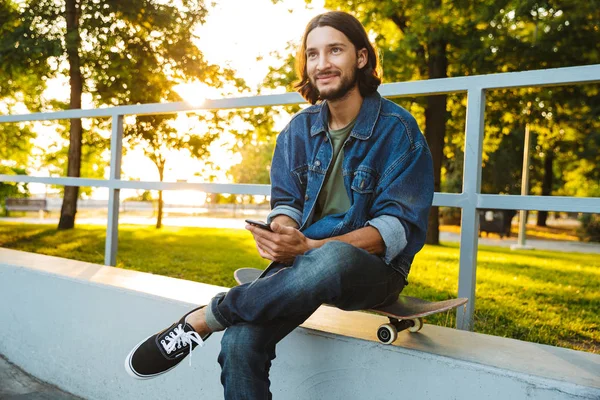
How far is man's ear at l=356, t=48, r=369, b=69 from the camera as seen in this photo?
2279 millimetres

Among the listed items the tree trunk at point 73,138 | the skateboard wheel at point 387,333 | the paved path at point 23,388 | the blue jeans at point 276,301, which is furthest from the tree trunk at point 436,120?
the blue jeans at point 276,301

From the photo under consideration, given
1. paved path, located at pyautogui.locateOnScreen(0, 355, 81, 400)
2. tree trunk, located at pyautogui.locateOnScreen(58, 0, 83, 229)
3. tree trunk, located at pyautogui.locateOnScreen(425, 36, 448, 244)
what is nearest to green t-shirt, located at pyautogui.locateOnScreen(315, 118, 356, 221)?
paved path, located at pyautogui.locateOnScreen(0, 355, 81, 400)

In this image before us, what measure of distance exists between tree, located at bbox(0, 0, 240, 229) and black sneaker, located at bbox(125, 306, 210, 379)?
10424 mm

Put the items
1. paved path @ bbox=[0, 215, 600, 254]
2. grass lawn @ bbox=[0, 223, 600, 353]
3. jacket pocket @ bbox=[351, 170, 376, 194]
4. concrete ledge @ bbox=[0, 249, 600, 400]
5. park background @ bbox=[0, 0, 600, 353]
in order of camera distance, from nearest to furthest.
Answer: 1. concrete ledge @ bbox=[0, 249, 600, 400]
2. jacket pocket @ bbox=[351, 170, 376, 194]
3. grass lawn @ bbox=[0, 223, 600, 353]
4. park background @ bbox=[0, 0, 600, 353]
5. paved path @ bbox=[0, 215, 600, 254]

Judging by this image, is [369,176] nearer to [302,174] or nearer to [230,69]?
[302,174]

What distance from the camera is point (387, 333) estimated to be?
1.97 metres

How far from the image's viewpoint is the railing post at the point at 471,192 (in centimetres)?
226

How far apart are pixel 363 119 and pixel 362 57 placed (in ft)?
0.93

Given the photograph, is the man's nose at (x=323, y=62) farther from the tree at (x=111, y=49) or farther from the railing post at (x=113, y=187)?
the tree at (x=111, y=49)

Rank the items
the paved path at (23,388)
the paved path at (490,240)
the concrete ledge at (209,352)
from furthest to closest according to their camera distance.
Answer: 1. the paved path at (490,240)
2. the paved path at (23,388)
3. the concrete ledge at (209,352)

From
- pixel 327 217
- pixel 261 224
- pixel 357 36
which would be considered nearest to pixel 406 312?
pixel 327 217

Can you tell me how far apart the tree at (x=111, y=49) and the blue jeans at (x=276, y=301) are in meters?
10.5

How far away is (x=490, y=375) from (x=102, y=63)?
1190cm

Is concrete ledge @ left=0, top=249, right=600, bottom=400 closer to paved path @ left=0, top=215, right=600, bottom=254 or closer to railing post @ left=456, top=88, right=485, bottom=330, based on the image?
railing post @ left=456, top=88, right=485, bottom=330
